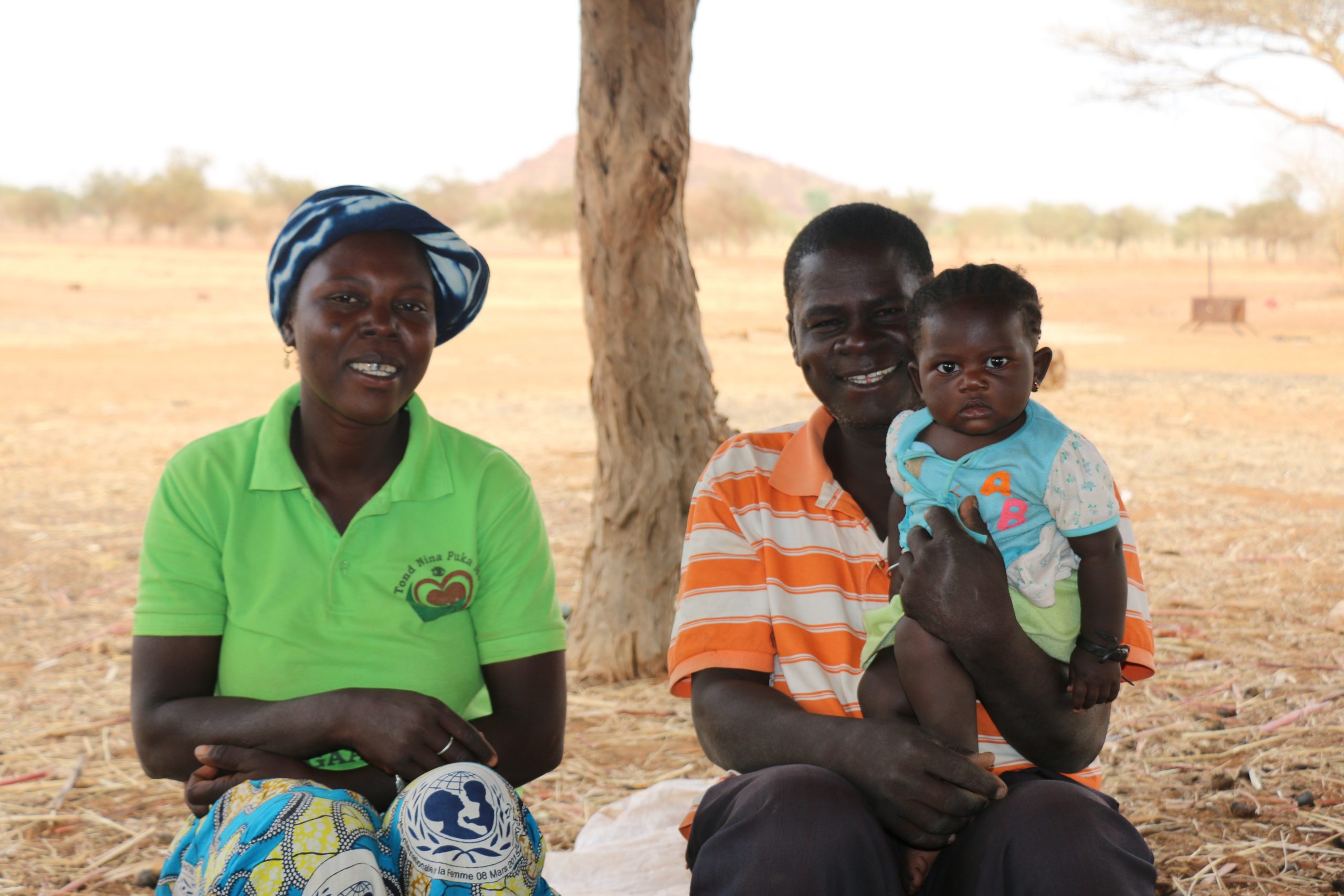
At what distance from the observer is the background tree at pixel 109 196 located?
1644 inches

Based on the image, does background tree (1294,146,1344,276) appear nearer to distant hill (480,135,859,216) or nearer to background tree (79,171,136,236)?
background tree (79,171,136,236)

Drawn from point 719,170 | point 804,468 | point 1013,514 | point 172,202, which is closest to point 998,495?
point 1013,514

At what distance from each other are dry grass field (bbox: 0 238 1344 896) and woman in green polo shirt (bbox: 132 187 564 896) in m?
1.19

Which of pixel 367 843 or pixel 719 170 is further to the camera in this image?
pixel 719 170

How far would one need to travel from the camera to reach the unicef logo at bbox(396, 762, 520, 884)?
1610mm

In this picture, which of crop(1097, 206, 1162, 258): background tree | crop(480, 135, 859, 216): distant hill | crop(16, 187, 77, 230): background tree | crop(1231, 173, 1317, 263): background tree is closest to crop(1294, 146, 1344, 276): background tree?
crop(1231, 173, 1317, 263): background tree

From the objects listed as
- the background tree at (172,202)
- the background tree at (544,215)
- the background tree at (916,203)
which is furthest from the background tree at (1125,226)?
the background tree at (172,202)

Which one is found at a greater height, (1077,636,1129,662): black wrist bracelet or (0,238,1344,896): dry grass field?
(1077,636,1129,662): black wrist bracelet

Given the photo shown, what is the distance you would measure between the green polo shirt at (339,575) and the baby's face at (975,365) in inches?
30.5

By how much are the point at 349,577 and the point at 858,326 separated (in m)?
1.02

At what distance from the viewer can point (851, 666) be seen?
1912 mm

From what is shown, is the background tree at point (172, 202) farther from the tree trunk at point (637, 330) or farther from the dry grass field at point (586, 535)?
the tree trunk at point (637, 330)

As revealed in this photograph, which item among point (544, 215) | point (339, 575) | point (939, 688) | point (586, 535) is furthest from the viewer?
point (544, 215)

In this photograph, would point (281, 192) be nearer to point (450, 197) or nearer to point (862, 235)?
point (450, 197)
